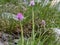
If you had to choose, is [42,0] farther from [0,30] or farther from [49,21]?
[0,30]

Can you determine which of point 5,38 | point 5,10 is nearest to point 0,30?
point 5,38

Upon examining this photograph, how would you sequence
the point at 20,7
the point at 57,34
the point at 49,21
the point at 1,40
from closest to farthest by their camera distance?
the point at 1,40
the point at 57,34
the point at 49,21
the point at 20,7

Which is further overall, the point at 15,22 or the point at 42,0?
the point at 42,0

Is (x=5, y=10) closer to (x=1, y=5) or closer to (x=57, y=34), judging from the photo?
(x=1, y=5)

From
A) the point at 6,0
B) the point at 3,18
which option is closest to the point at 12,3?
the point at 6,0

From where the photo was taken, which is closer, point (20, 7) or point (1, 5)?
point (1, 5)

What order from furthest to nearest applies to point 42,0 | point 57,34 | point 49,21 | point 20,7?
point 42,0 → point 20,7 → point 49,21 → point 57,34

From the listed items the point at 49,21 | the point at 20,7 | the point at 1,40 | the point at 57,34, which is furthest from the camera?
the point at 20,7

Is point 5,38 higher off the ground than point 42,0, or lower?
lower

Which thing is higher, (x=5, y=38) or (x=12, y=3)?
(x=12, y=3)
